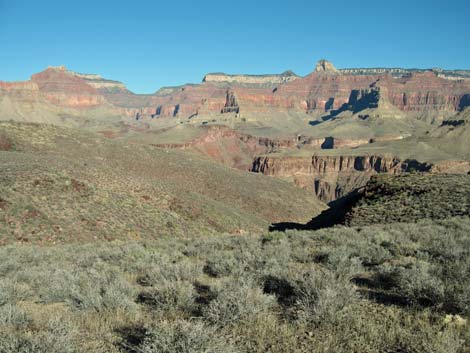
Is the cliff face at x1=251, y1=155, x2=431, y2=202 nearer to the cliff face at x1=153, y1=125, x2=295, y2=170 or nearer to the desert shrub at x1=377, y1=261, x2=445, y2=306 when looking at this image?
the cliff face at x1=153, y1=125, x2=295, y2=170

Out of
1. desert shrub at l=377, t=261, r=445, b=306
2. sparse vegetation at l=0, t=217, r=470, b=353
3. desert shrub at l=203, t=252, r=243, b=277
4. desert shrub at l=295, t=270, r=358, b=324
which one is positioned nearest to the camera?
sparse vegetation at l=0, t=217, r=470, b=353

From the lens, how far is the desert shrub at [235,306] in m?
5.43

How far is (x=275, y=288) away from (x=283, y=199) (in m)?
47.1

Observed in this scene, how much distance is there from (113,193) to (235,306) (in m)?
26.3

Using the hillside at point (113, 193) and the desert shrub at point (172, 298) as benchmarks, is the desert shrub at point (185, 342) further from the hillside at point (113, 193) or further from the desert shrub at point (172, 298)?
the hillside at point (113, 193)

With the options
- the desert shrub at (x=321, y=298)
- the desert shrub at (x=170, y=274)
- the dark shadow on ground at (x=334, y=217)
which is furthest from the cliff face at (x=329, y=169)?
the desert shrub at (x=321, y=298)

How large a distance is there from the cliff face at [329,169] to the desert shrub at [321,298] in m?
98.1

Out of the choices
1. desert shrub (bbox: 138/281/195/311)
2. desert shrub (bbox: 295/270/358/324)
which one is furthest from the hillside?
desert shrub (bbox: 295/270/358/324)

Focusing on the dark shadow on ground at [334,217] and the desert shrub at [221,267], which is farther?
the dark shadow on ground at [334,217]

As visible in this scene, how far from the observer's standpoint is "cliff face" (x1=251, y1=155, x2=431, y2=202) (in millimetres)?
104125

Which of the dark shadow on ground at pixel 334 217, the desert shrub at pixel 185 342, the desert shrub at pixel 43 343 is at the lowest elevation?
the dark shadow on ground at pixel 334 217

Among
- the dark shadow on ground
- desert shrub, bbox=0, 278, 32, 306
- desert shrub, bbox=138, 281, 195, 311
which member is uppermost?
desert shrub, bbox=138, 281, 195, 311

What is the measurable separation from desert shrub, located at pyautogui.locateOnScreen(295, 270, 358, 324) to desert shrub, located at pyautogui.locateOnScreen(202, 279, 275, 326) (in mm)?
614

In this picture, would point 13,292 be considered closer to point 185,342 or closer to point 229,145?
point 185,342
